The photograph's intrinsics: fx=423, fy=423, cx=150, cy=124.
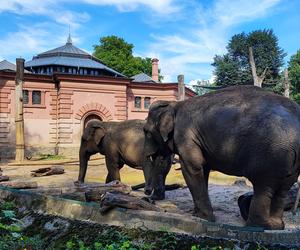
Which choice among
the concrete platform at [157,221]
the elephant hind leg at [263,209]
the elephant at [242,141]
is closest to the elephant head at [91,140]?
the concrete platform at [157,221]

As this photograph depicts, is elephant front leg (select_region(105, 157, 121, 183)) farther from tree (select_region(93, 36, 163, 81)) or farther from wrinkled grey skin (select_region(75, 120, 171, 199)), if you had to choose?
tree (select_region(93, 36, 163, 81))

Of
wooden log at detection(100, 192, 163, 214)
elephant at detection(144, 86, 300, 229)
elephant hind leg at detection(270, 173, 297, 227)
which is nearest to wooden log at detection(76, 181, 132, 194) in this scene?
wooden log at detection(100, 192, 163, 214)

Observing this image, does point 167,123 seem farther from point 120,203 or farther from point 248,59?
point 248,59

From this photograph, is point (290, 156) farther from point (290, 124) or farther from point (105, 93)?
point (105, 93)

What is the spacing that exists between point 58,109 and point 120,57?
1798cm

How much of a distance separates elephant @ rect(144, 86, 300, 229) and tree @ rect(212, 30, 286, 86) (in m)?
32.8

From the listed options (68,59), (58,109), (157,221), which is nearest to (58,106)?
(58,109)

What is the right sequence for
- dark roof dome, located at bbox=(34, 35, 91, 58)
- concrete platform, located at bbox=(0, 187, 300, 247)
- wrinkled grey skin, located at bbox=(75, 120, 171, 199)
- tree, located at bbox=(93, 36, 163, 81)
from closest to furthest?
concrete platform, located at bbox=(0, 187, 300, 247)
wrinkled grey skin, located at bbox=(75, 120, 171, 199)
dark roof dome, located at bbox=(34, 35, 91, 58)
tree, located at bbox=(93, 36, 163, 81)

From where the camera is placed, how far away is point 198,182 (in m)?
6.21

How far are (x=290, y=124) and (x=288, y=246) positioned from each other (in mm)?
1485


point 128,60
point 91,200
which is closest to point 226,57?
point 128,60

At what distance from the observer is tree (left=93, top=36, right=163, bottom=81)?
45625mm

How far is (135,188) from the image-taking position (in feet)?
34.2

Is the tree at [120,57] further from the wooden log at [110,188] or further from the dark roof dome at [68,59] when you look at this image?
the wooden log at [110,188]
